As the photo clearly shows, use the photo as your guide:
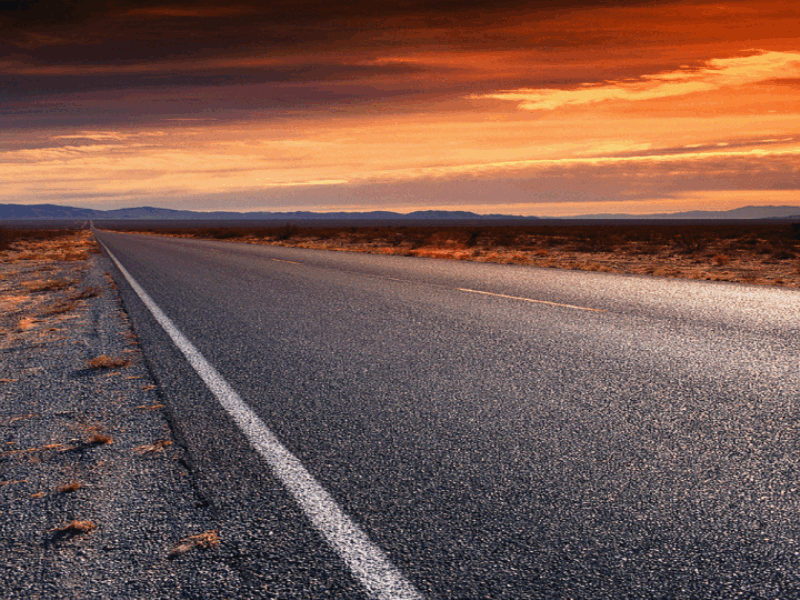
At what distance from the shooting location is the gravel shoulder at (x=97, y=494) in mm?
2395

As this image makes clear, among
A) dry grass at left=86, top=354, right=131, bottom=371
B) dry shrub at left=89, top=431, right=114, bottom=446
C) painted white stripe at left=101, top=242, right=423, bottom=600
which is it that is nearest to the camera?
painted white stripe at left=101, top=242, right=423, bottom=600

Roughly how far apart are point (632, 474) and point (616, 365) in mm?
2424

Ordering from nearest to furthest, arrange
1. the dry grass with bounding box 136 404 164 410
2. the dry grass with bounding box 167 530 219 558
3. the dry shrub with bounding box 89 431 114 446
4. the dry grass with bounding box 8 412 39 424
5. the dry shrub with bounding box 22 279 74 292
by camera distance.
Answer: the dry grass with bounding box 167 530 219 558 → the dry shrub with bounding box 89 431 114 446 → the dry grass with bounding box 8 412 39 424 → the dry grass with bounding box 136 404 164 410 → the dry shrub with bounding box 22 279 74 292

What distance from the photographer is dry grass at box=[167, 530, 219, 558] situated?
2.57 meters

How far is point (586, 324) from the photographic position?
7578mm

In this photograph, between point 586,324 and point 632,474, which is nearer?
point 632,474

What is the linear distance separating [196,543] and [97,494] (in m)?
0.82

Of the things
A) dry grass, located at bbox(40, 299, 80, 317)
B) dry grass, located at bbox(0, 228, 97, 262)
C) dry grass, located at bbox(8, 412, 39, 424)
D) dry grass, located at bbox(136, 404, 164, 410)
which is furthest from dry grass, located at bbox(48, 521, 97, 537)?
dry grass, located at bbox(0, 228, 97, 262)

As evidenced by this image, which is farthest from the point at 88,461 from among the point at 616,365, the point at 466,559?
the point at 616,365

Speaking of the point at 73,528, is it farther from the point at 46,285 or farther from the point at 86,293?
the point at 46,285

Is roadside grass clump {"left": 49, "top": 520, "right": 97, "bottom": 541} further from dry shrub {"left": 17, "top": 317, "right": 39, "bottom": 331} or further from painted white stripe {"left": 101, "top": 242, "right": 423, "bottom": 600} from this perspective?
dry shrub {"left": 17, "top": 317, "right": 39, "bottom": 331}

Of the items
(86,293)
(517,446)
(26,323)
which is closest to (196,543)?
(517,446)

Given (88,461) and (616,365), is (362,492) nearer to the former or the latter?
(88,461)

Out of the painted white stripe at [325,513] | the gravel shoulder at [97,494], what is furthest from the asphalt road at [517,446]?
the gravel shoulder at [97,494]
